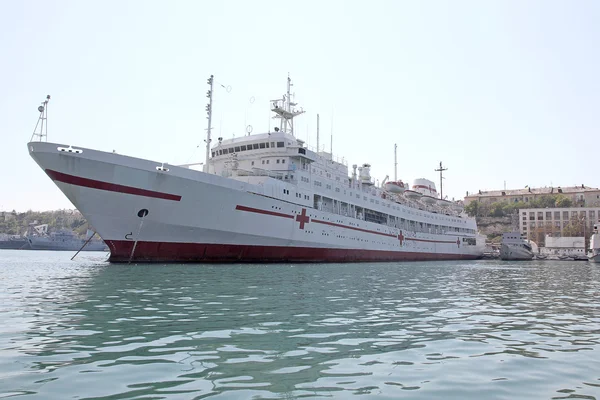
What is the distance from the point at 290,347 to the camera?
533cm

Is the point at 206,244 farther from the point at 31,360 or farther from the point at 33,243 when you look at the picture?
the point at 33,243

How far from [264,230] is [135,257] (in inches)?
249

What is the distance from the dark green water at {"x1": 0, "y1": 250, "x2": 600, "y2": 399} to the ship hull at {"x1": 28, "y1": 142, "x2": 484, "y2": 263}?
882 centimetres

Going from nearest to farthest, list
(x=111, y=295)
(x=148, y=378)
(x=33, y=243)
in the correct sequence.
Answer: (x=148, y=378)
(x=111, y=295)
(x=33, y=243)

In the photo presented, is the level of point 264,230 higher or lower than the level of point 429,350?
higher

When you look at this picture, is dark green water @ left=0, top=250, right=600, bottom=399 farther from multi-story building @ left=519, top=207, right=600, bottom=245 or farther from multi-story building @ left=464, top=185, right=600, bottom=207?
multi-story building @ left=464, top=185, right=600, bottom=207

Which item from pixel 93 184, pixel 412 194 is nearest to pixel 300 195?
pixel 93 184

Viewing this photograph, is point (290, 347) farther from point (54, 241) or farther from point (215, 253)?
point (54, 241)

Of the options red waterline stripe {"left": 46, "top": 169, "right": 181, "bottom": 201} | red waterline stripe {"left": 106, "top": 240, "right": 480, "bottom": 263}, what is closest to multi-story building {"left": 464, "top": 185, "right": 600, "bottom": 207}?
red waterline stripe {"left": 106, "top": 240, "right": 480, "bottom": 263}

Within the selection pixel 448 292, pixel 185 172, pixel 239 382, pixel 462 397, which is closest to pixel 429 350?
pixel 462 397

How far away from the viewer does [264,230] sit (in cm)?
2314

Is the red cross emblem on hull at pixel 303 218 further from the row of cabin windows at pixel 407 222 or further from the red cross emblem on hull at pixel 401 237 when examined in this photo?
the red cross emblem on hull at pixel 401 237

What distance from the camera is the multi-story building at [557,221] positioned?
263 ft

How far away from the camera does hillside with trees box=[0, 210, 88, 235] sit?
132 meters
